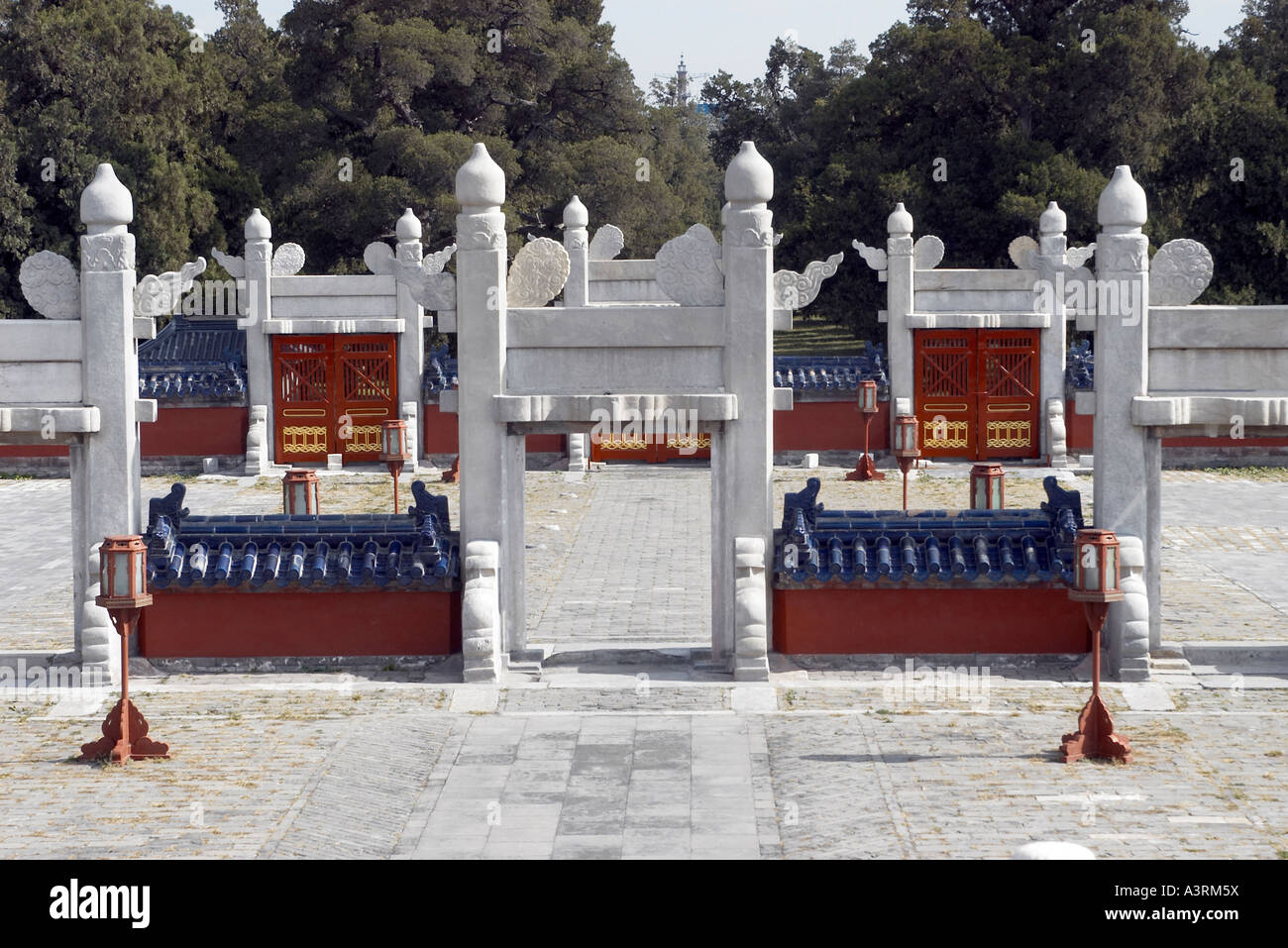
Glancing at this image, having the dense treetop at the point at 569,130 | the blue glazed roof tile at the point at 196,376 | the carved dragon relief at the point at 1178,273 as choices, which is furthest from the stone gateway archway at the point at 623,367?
the dense treetop at the point at 569,130

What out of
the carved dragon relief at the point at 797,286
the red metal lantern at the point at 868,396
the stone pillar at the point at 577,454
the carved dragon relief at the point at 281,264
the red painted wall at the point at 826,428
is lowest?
the stone pillar at the point at 577,454

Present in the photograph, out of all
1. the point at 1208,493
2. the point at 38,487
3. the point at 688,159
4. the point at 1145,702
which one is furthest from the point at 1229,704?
the point at 688,159

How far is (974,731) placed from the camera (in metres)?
10.9

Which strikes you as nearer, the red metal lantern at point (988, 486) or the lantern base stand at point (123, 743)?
the lantern base stand at point (123, 743)

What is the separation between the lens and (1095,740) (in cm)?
1027

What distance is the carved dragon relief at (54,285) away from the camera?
12.8 m

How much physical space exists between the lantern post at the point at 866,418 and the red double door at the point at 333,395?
638 centimetres

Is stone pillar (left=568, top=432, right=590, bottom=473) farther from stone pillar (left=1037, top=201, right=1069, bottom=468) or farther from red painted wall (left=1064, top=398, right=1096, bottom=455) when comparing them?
red painted wall (left=1064, top=398, right=1096, bottom=455)

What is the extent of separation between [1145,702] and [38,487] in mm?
16522

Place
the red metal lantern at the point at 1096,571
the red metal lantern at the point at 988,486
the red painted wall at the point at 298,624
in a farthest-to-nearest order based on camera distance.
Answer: the red metal lantern at the point at 988,486 < the red painted wall at the point at 298,624 < the red metal lantern at the point at 1096,571

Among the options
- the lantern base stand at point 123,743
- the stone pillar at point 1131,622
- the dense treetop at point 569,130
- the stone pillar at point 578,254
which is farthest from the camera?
the dense treetop at point 569,130

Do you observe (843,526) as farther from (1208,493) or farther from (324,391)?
(324,391)

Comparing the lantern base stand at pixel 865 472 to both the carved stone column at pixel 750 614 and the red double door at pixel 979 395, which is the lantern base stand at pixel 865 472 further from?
the carved stone column at pixel 750 614

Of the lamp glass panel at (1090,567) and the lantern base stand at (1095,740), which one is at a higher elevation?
the lamp glass panel at (1090,567)
